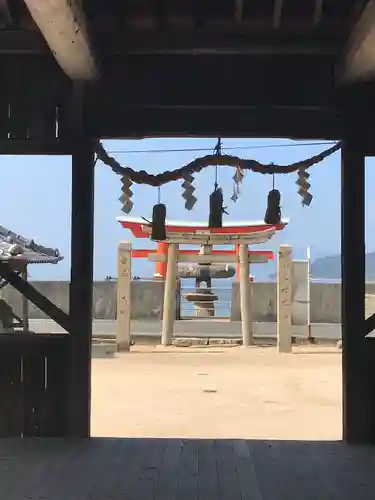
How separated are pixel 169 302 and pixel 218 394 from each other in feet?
17.7

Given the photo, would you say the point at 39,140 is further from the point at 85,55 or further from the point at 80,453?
the point at 80,453

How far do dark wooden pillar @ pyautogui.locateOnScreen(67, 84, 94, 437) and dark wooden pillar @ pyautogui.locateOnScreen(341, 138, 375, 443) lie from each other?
A: 74.3 inches

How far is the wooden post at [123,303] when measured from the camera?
516 inches

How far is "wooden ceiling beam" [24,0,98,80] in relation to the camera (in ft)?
11.5

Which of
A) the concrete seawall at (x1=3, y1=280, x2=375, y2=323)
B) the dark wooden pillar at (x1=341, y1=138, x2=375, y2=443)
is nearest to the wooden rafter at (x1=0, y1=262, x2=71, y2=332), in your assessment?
the dark wooden pillar at (x1=341, y1=138, x2=375, y2=443)

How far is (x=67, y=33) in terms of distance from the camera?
3.88 metres

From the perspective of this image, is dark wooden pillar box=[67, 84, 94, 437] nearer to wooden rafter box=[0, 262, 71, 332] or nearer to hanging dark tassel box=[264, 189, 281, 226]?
wooden rafter box=[0, 262, 71, 332]

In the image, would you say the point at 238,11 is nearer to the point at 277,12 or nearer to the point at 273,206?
the point at 277,12

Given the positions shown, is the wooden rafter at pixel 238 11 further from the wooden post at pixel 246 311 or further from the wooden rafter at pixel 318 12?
the wooden post at pixel 246 311

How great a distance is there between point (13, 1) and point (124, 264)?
9.38 metres

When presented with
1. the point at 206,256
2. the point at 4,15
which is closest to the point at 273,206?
the point at 4,15

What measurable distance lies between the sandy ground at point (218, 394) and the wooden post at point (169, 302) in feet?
2.46

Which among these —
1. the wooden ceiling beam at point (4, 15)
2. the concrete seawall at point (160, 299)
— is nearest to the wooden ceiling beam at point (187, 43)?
the wooden ceiling beam at point (4, 15)

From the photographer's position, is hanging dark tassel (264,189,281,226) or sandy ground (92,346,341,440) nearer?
hanging dark tassel (264,189,281,226)
